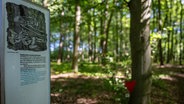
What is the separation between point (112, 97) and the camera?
924 cm

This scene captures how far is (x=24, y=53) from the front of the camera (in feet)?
12.3

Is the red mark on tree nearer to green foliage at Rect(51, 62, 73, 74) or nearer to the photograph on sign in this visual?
the photograph on sign

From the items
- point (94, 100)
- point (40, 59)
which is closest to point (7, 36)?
point (40, 59)

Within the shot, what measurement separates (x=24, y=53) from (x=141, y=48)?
3627 millimetres

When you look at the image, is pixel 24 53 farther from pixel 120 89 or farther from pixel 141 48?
pixel 120 89

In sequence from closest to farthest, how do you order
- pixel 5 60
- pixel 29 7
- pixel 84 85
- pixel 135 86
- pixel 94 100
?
1. pixel 5 60
2. pixel 29 7
3. pixel 135 86
4. pixel 94 100
5. pixel 84 85

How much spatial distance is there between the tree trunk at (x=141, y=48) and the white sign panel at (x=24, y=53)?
9.62 feet

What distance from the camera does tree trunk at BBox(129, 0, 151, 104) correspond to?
263 inches

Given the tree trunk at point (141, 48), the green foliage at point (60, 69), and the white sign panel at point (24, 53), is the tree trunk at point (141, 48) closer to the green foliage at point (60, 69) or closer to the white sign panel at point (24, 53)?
the white sign panel at point (24, 53)

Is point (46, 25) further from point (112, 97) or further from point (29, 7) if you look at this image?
point (112, 97)

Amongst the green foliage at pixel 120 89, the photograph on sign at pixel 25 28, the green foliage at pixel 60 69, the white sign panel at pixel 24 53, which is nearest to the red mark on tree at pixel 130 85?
the green foliage at pixel 120 89

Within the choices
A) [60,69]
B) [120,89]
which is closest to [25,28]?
[120,89]

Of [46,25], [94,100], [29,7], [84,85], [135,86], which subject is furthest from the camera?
[84,85]

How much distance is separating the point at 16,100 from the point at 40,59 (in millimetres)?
778
